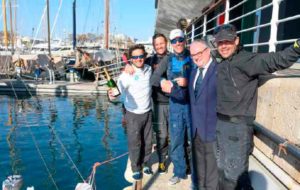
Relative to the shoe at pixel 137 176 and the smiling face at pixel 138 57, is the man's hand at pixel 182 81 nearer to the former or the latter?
the smiling face at pixel 138 57

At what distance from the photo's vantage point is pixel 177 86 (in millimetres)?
3895

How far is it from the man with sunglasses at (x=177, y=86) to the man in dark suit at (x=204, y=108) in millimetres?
331

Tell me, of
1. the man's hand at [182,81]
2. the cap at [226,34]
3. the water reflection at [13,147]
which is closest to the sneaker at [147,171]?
the man's hand at [182,81]

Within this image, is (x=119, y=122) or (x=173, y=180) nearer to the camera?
(x=173, y=180)

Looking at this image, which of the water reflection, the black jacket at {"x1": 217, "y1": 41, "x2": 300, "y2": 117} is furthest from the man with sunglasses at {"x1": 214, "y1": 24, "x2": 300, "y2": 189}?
the water reflection

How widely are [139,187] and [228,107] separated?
1971 millimetres

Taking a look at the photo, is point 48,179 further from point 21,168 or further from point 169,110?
point 169,110

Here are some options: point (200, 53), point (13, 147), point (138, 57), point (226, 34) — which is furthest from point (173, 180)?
point (13, 147)

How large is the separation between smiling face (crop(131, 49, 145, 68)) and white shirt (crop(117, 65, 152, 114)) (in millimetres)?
78

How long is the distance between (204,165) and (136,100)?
1.21 m

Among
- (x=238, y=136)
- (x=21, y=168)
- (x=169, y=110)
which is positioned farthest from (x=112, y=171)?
(x=238, y=136)

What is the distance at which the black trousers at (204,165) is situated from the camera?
369 cm

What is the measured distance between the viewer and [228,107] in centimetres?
322

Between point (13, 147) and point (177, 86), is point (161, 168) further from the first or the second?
point (13, 147)
